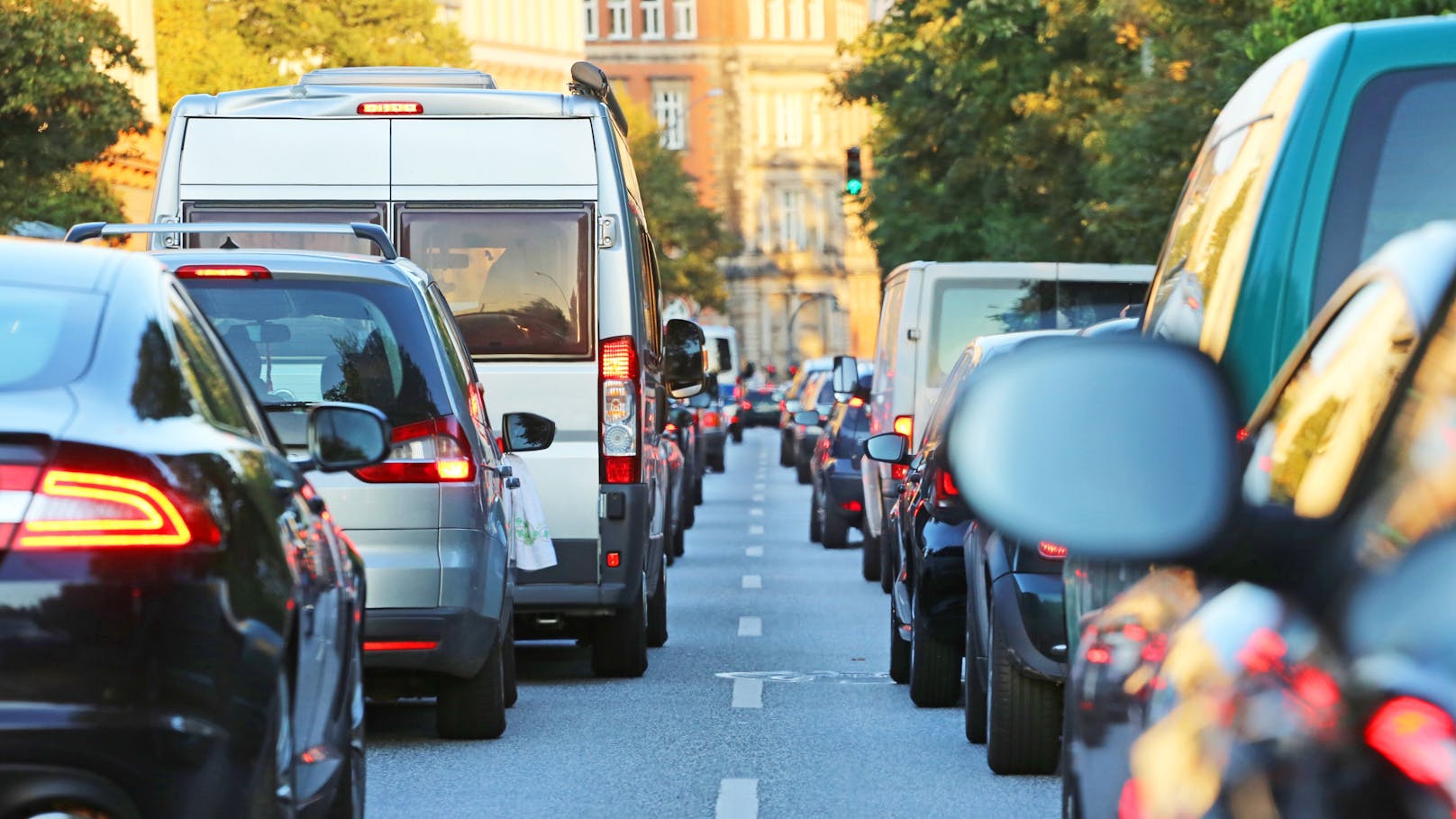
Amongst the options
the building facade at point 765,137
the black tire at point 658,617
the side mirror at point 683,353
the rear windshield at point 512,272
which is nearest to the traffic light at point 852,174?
the side mirror at point 683,353

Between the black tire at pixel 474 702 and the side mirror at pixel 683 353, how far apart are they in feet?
16.8

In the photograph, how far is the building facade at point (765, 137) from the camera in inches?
5901

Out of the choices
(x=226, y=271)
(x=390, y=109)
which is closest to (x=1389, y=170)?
(x=226, y=271)

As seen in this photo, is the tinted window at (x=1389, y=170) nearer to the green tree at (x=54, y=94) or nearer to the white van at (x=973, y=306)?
the white van at (x=973, y=306)

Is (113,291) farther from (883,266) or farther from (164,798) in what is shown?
(883,266)

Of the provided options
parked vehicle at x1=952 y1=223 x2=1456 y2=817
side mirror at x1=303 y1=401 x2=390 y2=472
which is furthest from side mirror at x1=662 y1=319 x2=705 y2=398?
parked vehicle at x1=952 y1=223 x2=1456 y2=817

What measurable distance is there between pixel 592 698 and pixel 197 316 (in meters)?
6.06

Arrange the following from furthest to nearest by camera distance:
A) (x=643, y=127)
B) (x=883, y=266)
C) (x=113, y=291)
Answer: (x=643, y=127) → (x=883, y=266) → (x=113, y=291)

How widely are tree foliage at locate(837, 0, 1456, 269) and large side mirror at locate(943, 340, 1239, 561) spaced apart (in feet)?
75.0

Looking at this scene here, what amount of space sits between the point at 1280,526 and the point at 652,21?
149 m

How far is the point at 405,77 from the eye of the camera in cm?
1423

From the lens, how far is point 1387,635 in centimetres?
266

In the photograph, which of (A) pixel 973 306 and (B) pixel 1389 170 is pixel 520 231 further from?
(B) pixel 1389 170

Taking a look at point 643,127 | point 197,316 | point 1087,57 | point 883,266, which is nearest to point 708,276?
point 643,127
